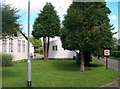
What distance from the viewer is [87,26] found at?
24.7 meters

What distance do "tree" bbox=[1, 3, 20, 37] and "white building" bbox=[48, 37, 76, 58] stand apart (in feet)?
110

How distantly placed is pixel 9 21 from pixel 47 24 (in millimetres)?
29740

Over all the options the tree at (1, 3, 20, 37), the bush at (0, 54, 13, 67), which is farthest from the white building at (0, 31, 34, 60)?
the tree at (1, 3, 20, 37)

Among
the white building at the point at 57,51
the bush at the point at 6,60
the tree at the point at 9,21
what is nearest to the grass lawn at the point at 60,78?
the tree at the point at 9,21

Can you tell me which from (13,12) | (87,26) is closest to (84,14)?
(87,26)

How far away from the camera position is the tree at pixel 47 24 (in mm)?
47344

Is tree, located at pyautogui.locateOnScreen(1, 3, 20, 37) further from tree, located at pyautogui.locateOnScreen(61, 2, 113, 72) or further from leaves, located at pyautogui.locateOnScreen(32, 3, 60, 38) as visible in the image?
leaves, located at pyautogui.locateOnScreen(32, 3, 60, 38)

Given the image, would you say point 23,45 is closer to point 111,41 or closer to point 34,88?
point 111,41

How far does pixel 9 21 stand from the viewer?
17828 mm

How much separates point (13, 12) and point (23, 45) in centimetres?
2766

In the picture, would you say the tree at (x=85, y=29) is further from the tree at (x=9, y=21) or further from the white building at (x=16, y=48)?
the white building at (x=16, y=48)

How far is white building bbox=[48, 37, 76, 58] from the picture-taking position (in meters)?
52.0

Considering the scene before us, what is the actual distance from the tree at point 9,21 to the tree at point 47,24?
94.8 ft

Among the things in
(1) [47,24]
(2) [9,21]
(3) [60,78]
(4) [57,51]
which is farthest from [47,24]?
(2) [9,21]
